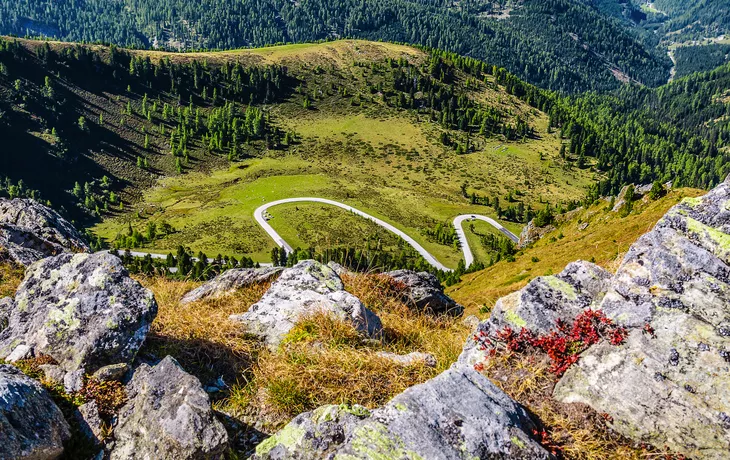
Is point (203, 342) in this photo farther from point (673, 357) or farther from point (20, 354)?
point (673, 357)

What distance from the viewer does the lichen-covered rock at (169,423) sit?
22.7ft

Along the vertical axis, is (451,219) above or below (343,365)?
below

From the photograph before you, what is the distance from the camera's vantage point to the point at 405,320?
522 inches

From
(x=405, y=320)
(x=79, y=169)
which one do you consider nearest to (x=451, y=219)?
(x=405, y=320)

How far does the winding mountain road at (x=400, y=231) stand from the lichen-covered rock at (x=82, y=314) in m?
98.0

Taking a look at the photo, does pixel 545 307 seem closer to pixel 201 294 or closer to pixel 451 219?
pixel 201 294

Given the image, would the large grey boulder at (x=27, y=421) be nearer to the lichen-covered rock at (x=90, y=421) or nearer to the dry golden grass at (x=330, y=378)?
the lichen-covered rock at (x=90, y=421)

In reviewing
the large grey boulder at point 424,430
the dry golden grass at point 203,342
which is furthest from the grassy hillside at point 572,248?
the large grey boulder at point 424,430

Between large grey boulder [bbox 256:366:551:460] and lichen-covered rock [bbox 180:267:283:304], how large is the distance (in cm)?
858

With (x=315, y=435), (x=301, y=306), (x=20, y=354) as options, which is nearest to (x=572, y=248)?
(x=301, y=306)

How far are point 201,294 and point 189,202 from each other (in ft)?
499

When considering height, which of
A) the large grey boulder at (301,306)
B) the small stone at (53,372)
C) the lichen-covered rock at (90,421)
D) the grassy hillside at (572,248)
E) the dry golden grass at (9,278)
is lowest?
the grassy hillside at (572,248)

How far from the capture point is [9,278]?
647 inches

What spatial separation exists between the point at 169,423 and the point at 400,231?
122 m
